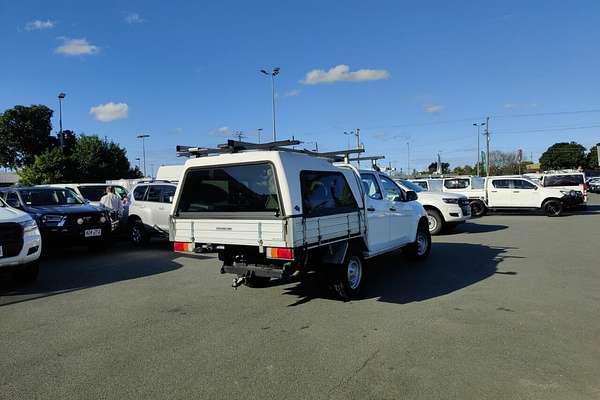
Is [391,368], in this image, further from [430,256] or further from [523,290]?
[430,256]

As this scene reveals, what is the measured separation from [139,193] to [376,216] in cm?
846

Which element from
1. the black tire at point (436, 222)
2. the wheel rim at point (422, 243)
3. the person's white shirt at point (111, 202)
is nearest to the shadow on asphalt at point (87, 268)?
the person's white shirt at point (111, 202)

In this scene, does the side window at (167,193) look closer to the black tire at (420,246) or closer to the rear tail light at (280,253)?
the black tire at (420,246)

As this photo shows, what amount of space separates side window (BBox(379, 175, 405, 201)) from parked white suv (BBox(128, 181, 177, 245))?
6128 millimetres

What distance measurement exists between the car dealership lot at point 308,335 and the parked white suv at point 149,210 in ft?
12.2

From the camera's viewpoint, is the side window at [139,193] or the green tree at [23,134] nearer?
the side window at [139,193]

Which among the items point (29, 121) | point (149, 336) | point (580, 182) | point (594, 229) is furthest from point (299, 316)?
point (29, 121)

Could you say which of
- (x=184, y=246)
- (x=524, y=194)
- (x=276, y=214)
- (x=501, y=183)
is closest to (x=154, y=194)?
(x=184, y=246)

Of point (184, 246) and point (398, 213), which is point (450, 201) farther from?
point (184, 246)

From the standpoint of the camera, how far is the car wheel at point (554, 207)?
19.0 metres

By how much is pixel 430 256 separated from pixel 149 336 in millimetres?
6721

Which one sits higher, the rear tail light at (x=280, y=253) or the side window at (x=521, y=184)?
the side window at (x=521, y=184)

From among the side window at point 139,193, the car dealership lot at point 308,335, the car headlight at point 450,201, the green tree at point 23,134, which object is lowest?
the car dealership lot at point 308,335

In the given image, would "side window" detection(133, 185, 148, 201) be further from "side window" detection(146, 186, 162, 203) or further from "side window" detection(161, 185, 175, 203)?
"side window" detection(161, 185, 175, 203)
